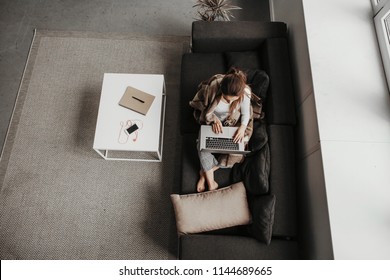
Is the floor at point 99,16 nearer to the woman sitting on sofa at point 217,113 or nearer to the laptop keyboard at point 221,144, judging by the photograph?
the woman sitting on sofa at point 217,113

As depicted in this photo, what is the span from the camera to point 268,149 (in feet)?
6.06

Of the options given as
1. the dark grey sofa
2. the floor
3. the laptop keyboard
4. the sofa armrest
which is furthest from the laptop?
the floor

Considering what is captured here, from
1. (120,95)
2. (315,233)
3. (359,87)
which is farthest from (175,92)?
(315,233)

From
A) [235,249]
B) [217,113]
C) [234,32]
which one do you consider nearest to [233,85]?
[217,113]

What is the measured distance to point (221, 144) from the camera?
1.79m

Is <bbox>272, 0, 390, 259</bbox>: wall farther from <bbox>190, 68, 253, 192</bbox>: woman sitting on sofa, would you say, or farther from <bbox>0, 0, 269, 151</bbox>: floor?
<bbox>0, 0, 269, 151</bbox>: floor

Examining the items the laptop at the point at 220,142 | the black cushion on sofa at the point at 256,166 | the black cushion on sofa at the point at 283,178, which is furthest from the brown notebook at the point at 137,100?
the black cushion on sofa at the point at 283,178

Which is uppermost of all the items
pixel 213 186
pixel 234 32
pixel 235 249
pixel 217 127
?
pixel 234 32

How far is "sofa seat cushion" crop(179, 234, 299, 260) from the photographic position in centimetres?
165

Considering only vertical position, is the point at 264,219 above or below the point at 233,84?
below

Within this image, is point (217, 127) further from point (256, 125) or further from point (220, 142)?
point (256, 125)

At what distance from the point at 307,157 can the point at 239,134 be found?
0.51 meters

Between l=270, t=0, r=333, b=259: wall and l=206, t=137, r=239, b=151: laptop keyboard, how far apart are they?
510mm

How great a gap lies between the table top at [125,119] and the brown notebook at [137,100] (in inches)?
1.2
